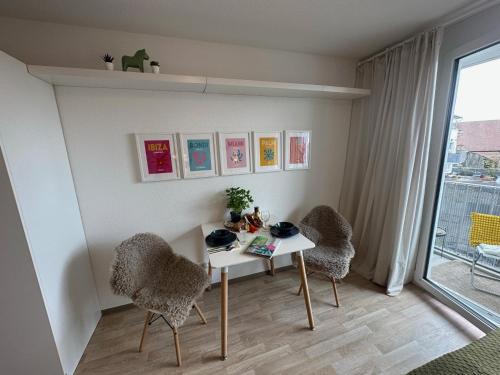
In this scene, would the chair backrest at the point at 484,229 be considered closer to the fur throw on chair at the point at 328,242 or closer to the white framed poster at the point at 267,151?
the fur throw on chair at the point at 328,242

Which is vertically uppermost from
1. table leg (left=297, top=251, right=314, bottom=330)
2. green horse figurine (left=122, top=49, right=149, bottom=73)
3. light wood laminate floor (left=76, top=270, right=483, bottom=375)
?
green horse figurine (left=122, top=49, right=149, bottom=73)

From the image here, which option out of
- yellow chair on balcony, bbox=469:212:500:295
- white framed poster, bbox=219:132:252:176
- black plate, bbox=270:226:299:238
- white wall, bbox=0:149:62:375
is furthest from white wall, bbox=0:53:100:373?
yellow chair on balcony, bbox=469:212:500:295

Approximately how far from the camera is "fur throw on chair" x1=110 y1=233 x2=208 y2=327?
4.39 ft

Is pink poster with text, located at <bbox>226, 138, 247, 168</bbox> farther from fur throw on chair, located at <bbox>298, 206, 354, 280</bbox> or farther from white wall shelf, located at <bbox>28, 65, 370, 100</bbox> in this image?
fur throw on chair, located at <bbox>298, 206, 354, 280</bbox>

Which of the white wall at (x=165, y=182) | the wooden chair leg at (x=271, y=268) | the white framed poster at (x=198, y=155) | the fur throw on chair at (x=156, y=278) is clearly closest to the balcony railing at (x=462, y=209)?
the white wall at (x=165, y=182)

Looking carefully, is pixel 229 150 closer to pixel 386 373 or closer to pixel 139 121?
pixel 139 121

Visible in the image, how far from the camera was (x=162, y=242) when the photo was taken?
1.70 meters

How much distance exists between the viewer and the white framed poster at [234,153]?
1.91 meters

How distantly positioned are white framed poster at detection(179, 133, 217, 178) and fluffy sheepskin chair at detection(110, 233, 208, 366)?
68cm

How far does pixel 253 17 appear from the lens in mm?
1431

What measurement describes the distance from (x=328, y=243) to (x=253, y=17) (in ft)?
6.73

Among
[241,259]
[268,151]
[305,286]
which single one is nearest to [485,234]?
[305,286]

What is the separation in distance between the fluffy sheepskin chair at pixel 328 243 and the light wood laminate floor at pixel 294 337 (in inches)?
11.0

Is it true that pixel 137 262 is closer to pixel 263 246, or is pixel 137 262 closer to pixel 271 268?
pixel 263 246
